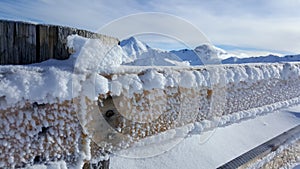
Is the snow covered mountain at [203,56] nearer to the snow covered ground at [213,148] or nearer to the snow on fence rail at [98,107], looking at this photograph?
the snow on fence rail at [98,107]

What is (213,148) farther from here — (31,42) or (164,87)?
(31,42)

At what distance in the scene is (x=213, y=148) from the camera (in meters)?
2.07

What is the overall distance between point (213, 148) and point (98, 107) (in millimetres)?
1463

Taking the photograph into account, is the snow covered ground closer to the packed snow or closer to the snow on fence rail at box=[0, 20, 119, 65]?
the packed snow

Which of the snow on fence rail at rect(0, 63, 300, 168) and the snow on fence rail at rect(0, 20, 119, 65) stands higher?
the snow on fence rail at rect(0, 20, 119, 65)

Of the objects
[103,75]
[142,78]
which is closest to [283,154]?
[142,78]

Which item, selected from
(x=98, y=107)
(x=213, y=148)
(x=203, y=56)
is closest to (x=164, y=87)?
(x=98, y=107)

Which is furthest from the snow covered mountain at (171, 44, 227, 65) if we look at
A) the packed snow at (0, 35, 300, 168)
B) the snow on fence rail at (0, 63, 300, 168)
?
the snow on fence rail at (0, 63, 300, 168)

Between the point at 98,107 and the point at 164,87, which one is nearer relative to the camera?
the point at 98,107

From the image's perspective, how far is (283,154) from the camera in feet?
7.93

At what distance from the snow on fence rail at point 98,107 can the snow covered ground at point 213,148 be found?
36 cm

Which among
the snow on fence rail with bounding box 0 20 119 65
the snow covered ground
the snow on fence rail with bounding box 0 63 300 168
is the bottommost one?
the snow covered ground

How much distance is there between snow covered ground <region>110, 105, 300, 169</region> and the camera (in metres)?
1.62

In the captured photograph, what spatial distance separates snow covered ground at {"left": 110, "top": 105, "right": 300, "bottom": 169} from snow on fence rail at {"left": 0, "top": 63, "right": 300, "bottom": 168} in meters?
0.36
